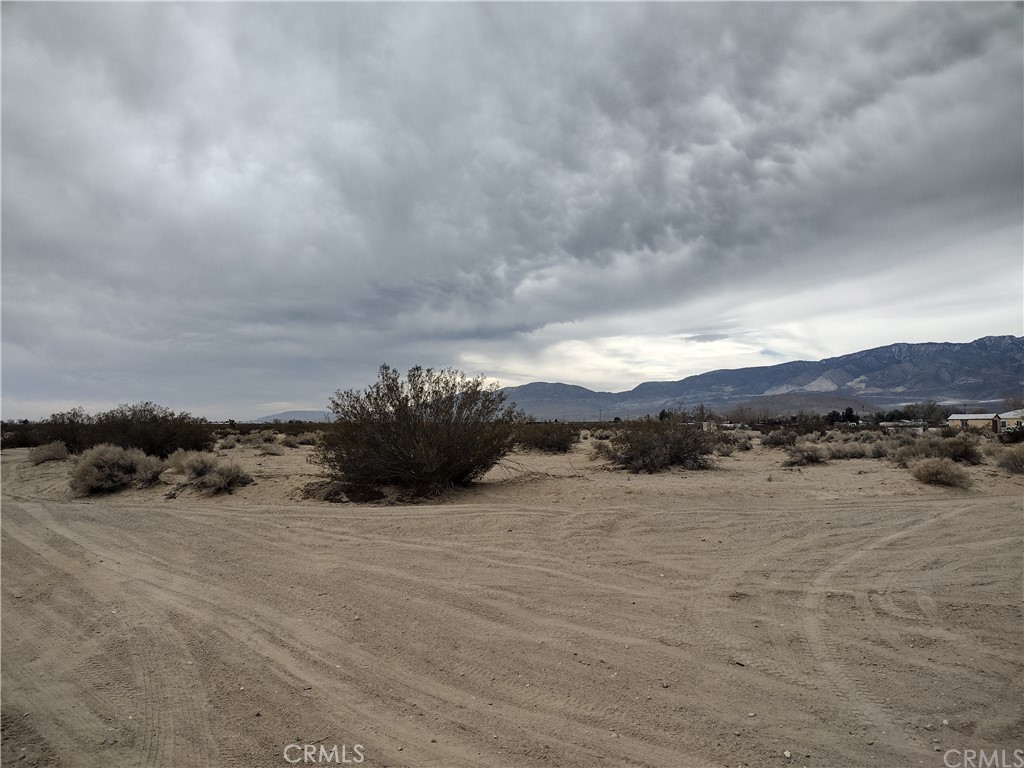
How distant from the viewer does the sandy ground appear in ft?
13.8

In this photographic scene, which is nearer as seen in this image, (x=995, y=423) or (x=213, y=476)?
(x=213, y=476)

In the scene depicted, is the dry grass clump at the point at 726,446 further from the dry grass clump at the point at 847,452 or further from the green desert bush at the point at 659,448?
the dry grass clump at the point at 847,452

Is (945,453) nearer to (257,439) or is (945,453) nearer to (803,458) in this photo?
(803,458)

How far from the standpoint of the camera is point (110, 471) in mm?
18031

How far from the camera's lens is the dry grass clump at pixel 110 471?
57.8ft

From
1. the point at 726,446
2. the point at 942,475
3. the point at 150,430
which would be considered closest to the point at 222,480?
the point at 150,430

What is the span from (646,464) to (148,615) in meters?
15.2

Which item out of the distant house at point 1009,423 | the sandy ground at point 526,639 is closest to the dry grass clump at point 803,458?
the sandy ground at point 526,639

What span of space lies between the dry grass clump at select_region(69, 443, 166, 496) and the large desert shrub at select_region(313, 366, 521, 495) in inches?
254

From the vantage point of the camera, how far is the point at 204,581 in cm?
820

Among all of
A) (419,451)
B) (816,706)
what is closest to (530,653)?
(816,706)

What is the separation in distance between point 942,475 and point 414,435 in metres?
13.1

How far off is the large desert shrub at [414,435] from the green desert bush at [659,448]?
5825 mm

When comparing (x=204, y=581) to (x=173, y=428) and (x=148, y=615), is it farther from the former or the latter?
(x=173, y=428)
